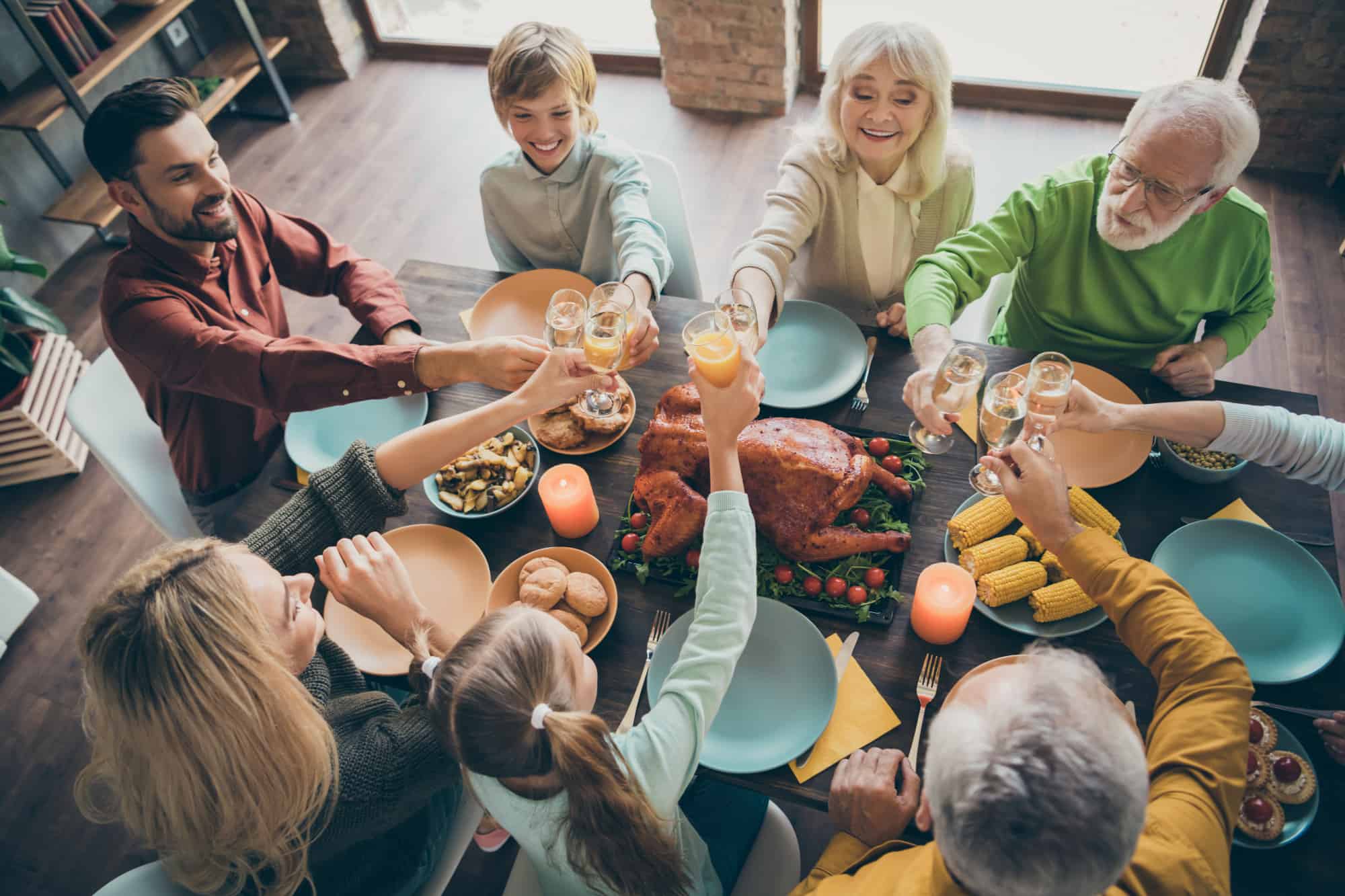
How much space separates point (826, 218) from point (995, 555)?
1194mm

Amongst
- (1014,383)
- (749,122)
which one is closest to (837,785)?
(1014,383)

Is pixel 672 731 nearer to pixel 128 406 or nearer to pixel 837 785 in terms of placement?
pixel 837 785

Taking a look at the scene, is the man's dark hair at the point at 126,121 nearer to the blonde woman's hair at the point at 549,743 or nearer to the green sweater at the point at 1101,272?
→ the blonde woman's hair at the point at 549,743

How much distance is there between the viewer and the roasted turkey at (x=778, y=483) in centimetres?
167

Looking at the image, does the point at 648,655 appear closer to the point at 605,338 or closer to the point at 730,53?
the point at 605,338

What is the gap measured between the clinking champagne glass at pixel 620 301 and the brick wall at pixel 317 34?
14.0 feet

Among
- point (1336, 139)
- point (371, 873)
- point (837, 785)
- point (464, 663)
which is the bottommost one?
point (1336, 139)

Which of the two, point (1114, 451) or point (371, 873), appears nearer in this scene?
point (371, 873)

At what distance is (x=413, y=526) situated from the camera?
5.88 feet

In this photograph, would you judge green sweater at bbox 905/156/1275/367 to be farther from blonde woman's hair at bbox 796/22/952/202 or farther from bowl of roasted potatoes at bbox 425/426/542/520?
bowl of roasted potatoes at bbox 425/426/542/520

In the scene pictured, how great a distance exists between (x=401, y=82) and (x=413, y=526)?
4393 millimetres

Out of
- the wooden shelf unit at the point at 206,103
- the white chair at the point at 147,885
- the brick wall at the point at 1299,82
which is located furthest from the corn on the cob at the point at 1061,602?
the wooden shelf unit at the point at 206,103

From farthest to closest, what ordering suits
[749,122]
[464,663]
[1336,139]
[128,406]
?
[749,122]
[1336,139]
[128,406]
[464,663]

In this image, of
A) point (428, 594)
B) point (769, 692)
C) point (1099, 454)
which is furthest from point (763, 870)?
point (1099, 454)
